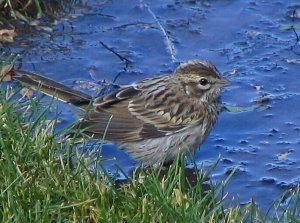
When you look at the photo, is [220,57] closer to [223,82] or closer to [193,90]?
[193,90]

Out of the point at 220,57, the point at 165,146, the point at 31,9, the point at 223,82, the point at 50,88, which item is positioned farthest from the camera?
the point at 31,9

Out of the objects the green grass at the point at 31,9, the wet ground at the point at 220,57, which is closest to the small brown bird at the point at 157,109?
the wet ground at the point at 220,57

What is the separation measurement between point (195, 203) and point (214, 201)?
0.14 meters

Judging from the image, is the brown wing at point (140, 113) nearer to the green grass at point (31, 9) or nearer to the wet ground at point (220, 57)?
the wet ground at point (220, 57)

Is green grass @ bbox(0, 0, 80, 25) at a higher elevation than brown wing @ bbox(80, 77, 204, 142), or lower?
higher

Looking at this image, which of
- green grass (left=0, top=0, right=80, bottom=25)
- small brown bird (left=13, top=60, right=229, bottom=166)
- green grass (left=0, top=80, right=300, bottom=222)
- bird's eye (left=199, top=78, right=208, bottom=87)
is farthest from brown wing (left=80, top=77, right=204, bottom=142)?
green grass (left=0, top=0, right=80, bottom=25)

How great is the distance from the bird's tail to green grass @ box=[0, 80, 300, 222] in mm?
1244

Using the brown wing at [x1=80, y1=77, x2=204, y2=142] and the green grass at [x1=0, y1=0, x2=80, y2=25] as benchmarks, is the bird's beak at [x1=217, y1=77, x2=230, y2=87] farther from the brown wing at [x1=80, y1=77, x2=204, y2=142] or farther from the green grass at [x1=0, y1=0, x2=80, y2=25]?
the green grass at [x1=0, y1=0, x2=80, y2=25]

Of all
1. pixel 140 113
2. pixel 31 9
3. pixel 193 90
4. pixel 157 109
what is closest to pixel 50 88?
pixel 140 113

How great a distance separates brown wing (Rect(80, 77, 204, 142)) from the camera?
400 inches

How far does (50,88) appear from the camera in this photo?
9992 mm

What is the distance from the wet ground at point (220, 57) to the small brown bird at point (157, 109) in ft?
0.91

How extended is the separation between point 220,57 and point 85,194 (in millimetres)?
3988

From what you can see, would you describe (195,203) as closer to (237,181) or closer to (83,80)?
(237,181)
